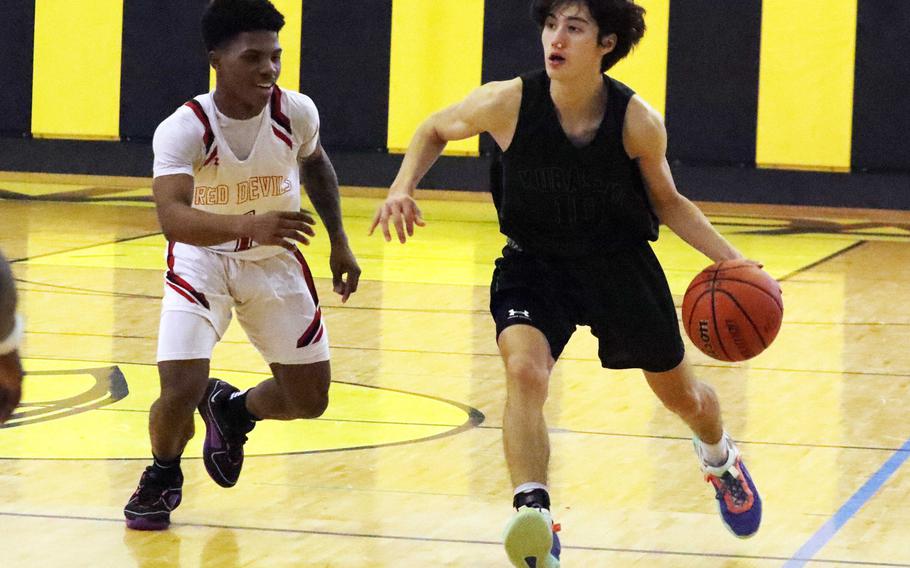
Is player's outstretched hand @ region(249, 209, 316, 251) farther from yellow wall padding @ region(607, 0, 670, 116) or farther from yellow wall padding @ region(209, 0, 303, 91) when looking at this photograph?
yellow wall padding @ region(209, 0, 303, 91)

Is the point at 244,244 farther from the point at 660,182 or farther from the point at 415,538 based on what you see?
the point at 660,182

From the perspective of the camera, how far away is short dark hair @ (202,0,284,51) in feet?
16.9

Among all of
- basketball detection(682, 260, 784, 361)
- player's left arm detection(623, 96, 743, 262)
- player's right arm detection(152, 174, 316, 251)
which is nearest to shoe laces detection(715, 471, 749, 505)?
basketball detection(682, 260, 784, 361)

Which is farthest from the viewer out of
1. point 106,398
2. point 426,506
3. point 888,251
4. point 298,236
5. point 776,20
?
point 776,20

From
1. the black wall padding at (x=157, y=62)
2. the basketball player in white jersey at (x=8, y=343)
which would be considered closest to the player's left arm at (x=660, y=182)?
the basketball player in white jersey at (x=8, y=343)

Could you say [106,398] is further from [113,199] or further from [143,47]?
[143,47]

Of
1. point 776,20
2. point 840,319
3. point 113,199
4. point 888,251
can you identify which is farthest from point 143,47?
point 840,319

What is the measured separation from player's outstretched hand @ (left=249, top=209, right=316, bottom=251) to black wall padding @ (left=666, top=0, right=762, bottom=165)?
12.0 m

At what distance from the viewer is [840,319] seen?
9.73 m

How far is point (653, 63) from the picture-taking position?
16375 mm

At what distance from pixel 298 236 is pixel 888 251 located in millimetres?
9603

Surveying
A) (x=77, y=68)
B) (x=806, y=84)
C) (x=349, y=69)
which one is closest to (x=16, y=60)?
(x=77, y=68)

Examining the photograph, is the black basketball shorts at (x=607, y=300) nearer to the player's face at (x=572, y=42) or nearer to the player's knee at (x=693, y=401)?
the player's knee at (x=693, y=401)

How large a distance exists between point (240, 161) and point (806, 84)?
11.8 metres
